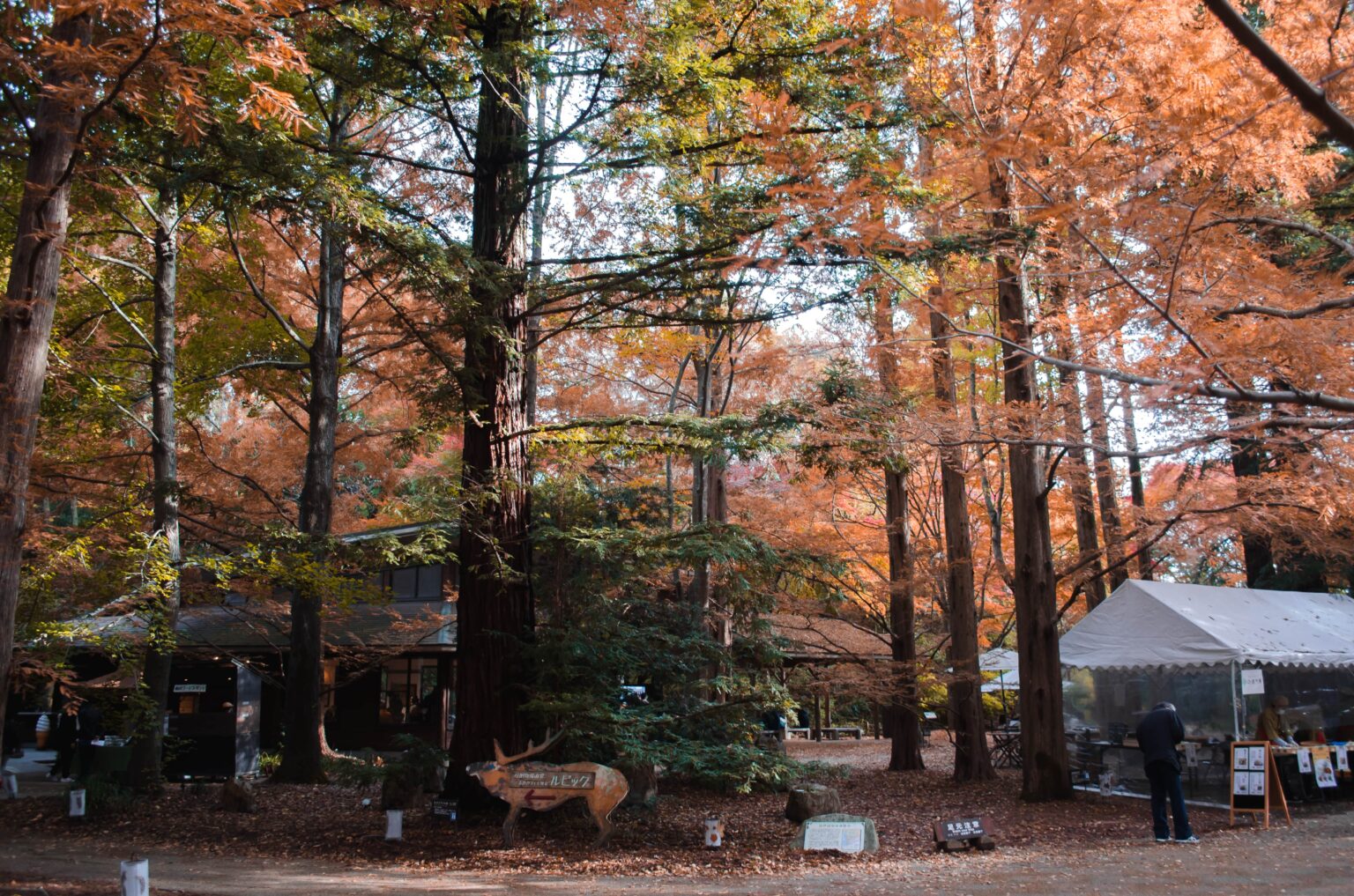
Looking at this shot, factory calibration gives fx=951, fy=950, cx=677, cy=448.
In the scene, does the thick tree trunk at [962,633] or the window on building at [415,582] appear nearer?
the thick tree trunk at [962,633]

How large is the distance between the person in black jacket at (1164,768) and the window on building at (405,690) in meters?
15.3

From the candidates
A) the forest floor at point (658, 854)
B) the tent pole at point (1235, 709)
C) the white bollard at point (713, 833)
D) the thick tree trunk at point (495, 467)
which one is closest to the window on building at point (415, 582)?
the forest floor at point (658, 854)

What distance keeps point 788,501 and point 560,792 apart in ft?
39.4

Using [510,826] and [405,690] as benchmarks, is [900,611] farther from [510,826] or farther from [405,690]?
[405,690]

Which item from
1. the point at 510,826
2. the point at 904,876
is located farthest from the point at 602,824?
the point at 904,876

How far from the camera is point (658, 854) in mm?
9070

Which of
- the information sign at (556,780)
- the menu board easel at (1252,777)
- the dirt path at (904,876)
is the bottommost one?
the dirt path at (904,876)

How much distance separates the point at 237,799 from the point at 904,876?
8.24 metres

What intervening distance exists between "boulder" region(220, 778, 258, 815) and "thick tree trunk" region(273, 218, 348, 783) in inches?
100

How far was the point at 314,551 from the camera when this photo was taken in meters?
10.3

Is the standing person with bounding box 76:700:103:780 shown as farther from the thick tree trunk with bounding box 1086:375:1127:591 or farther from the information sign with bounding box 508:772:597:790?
the thick tree trunk with bounding box 1086:375:1127:591

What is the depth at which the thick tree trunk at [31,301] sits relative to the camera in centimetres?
Result: 608

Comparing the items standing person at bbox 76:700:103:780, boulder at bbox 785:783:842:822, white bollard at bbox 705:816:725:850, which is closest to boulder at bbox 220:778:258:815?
standing person at bbox 76:700:103:780

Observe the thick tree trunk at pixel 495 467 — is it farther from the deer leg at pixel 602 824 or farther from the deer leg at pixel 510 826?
the deer leg at pixel 602 824
